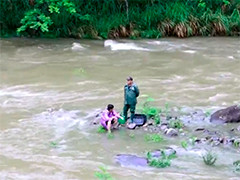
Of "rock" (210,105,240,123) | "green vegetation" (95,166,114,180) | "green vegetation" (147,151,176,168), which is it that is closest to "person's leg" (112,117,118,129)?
"green vegetation" (147,151,176,168)

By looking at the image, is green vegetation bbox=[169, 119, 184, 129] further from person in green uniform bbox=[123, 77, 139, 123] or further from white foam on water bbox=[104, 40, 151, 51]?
white foam on water bbox=[104, 40, 151, 51]

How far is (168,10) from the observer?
794 inches

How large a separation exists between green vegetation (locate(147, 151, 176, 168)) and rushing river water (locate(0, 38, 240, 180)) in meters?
0.10

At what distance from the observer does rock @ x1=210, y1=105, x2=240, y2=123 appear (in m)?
9.78

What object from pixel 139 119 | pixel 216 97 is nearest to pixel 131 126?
pixel 139 119

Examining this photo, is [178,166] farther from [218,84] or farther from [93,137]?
[218,84]

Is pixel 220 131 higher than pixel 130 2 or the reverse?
the reverse

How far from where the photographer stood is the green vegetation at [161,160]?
7.75m

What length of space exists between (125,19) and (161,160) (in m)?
12.6

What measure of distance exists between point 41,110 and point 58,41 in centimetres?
834

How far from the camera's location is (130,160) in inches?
314

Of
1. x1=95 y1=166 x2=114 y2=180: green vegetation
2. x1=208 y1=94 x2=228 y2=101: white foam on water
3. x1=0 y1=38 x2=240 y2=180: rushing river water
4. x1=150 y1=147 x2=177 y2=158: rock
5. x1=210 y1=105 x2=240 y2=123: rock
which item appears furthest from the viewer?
x1=208 y1=94 x2=228 y2=101: white foam on water

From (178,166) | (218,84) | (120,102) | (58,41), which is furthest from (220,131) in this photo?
(58,41)

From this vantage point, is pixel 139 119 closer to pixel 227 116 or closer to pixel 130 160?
pixel 227 116
